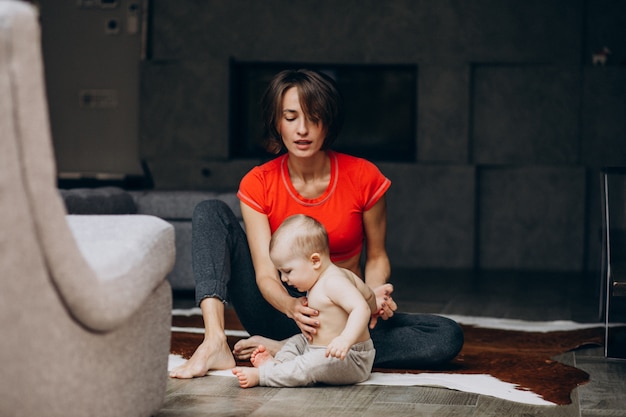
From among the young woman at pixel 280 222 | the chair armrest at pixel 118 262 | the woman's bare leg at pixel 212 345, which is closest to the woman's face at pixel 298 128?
the young woman at pixel 280 222

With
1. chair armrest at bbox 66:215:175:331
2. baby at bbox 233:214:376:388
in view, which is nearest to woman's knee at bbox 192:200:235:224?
baby at bbox 233:214:376:388

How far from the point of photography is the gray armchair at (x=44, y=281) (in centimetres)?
132

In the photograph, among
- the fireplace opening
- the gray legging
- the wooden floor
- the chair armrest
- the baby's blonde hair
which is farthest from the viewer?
the fireplace opening

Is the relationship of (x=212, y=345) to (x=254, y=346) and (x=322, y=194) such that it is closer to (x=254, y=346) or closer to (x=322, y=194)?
(x=254, y=346)

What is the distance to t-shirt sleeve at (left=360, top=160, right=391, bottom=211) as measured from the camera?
282cm

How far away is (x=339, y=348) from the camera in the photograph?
228 cm

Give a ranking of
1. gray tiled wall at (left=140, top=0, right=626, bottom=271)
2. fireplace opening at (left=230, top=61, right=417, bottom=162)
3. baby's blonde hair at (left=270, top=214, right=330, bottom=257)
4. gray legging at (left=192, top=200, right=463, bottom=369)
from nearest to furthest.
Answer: baby's blonde hair at (left=270, top=214, right=330, bottom=257)
gray legging at (left=192, top=200, right=463, bottom=369)
gray tiled wall at (left=140, top=0, right=626, bottom=271)
fireplace opening at (left=230, top=61, right=417, bottom=162)

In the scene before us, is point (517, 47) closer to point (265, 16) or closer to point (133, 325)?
point (265, 16)

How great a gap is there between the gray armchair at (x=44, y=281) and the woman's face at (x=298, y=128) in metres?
1.00

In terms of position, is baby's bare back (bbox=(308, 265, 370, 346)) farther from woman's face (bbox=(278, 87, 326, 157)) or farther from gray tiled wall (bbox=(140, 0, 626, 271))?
gray tiled wall (bbox=(140, 0, 626, 271))

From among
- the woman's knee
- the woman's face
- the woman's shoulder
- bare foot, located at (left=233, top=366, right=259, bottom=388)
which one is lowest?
bare foot, located at (left=233, top=366, right=259, bottom=388)

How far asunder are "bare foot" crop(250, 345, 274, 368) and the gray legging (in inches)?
7.3

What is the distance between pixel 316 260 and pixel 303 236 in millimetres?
84

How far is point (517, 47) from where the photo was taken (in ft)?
22.1
